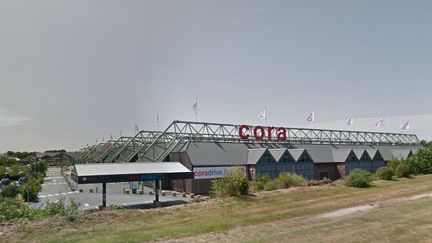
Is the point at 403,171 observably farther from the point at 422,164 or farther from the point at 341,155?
the point at 341,155

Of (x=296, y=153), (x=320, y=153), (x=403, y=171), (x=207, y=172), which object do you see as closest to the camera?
(x=403, y=171)

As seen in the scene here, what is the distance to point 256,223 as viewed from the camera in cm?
1442

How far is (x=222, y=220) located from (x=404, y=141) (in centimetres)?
10372

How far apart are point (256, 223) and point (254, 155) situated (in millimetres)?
36908

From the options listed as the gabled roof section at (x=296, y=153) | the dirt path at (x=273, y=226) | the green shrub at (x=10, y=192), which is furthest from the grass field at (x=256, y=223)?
the green shrub at (x=10, y=192)

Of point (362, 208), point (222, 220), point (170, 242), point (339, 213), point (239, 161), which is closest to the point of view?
point (170, 242)

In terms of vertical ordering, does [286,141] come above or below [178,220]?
above

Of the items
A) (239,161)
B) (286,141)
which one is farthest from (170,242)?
(286,141)

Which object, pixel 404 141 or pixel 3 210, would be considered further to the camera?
pixel 404 141

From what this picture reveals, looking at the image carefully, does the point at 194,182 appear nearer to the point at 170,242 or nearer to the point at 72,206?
the point at 72,206

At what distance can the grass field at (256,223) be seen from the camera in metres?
12.0

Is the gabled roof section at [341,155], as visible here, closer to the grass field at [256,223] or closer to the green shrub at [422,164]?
the green shrub at [422,164]

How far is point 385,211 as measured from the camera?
16.8 meters

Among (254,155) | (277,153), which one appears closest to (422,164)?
(277,153)
